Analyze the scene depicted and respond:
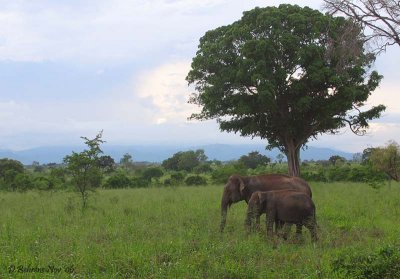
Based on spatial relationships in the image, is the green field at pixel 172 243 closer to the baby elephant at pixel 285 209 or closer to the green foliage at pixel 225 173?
the baby elephant at pixel 285 209

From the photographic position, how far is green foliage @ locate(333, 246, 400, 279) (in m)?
6.82

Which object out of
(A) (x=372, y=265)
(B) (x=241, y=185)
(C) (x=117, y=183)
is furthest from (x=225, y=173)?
(A) (x=372, y=265)

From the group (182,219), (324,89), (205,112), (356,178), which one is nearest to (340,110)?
(324,89)

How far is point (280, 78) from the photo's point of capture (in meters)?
24.4

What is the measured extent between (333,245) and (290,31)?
17.5m

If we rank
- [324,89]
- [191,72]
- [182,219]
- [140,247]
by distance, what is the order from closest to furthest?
[140,247] < [182,219] < [324,89] < [191,72]

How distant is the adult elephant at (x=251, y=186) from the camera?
12.5 metres

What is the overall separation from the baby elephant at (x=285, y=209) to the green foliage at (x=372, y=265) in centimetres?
275

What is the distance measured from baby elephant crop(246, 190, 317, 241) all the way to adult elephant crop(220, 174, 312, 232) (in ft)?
4.65

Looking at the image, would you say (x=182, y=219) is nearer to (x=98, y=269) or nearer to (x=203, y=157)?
(x=98, y=269)

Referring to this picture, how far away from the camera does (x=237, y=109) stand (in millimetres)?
25641

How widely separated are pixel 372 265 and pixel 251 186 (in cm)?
604

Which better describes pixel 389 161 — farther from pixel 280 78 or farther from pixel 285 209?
pixel 285 209

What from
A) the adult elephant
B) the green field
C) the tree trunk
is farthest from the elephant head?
the tree trunk
